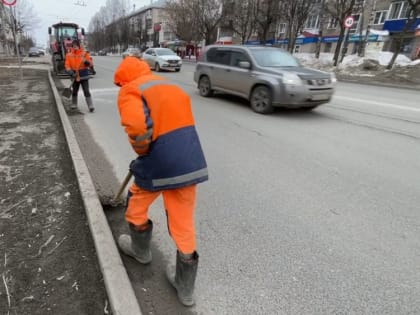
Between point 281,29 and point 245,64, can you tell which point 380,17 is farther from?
point 245,64

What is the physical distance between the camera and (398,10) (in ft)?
108

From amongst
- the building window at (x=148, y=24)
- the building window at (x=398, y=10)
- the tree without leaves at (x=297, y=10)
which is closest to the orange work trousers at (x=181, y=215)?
the tree without leaves at (x=297, y=10)

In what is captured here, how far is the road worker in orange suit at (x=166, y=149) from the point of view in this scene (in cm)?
178

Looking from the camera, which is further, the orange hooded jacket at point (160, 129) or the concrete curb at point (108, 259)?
the concrete curb at point (108, 259)

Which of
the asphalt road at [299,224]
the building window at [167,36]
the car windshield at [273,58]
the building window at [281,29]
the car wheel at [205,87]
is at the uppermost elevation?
the building window at [281,29]

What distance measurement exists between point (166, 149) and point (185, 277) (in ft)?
3.08

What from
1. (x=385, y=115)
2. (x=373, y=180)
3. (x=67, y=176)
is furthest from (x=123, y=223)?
(x=385, y=115)

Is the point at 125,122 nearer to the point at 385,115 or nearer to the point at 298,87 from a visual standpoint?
the point at 298,87

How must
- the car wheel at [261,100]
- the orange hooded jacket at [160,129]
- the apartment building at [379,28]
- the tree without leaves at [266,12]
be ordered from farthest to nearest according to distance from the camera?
the tree without leaves at [266,12] < the apartment building at [379,28] < the car wheel at [261,100] < the orange hooded jacket at [160,129]

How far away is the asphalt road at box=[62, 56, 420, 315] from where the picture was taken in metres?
2.20

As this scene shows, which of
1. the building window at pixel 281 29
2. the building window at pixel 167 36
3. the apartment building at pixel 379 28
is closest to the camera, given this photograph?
the apartment building at pixel 379 28

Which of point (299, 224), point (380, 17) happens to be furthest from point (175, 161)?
point (380, 17)

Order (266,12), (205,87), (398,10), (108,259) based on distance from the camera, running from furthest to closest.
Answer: (266,12), (398,10), (205,87), (108,259)

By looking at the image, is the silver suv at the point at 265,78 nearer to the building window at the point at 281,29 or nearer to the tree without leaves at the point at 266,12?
the tree without leaves at the point at 266,12
